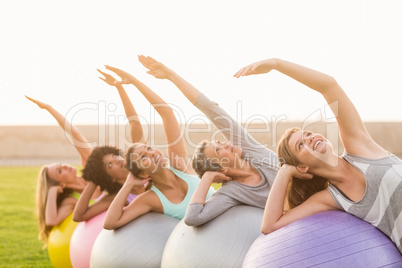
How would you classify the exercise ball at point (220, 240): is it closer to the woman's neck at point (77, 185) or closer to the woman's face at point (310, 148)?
the woman's face at point (310, 148)

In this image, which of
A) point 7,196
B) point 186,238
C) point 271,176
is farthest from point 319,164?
point 7,196

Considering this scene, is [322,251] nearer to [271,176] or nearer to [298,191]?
[298,191]

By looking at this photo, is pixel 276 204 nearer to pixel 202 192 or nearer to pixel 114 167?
pixel 202 192

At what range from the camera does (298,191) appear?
389cm

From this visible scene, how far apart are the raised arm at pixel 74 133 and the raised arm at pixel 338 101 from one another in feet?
12.1

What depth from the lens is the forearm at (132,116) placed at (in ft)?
20.4

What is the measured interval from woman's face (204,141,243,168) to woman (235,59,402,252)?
826mm

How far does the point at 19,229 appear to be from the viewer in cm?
1009

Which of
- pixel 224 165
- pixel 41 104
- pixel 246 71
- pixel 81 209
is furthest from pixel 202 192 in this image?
pixel 41 104

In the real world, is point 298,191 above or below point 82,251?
above

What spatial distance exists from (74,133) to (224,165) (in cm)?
302

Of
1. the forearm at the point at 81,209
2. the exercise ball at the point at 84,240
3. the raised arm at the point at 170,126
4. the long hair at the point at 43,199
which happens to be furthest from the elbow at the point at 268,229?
the long hair at the point at 43,199

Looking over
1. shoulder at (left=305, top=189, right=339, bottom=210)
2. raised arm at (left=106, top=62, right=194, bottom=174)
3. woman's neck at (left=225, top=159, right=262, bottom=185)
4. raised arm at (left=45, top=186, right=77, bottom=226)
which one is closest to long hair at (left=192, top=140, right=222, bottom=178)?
woman's neck at (left=225, top=159, right=262, bottom=185)

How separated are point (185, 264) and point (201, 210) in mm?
442
